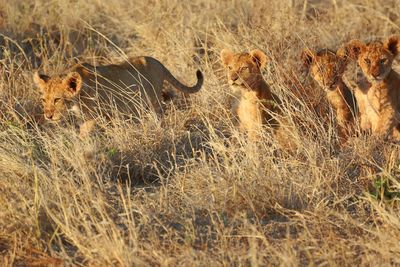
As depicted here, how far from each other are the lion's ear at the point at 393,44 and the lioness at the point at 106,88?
5.52 ft

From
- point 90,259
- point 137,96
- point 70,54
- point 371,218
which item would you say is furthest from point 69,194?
point 70,54

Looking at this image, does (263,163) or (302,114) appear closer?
(263,163)

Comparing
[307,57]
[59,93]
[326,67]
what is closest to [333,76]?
[326,67]

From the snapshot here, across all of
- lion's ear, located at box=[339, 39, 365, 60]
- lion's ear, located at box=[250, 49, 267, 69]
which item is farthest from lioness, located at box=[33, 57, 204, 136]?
lion's ear, located at box=[339, 39, 365, 60]

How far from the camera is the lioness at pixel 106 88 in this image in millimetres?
6742

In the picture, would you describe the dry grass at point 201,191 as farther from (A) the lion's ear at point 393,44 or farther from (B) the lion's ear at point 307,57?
(A) the lion's ear at point 393,44

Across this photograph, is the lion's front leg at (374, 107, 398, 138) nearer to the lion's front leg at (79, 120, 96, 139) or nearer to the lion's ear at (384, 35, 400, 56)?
the lion's ear at (384, 35, 400, 56)

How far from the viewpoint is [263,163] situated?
550 cm

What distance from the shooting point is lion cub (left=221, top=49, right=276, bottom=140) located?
21.1ft

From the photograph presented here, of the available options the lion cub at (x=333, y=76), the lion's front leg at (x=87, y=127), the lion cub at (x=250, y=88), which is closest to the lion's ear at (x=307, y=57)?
the lion cub at (x=333, y=76)

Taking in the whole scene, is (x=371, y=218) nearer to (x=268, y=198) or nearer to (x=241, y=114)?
(x=268, y=198)

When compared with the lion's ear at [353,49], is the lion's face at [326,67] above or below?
below

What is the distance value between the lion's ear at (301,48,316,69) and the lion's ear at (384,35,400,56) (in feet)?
1.94

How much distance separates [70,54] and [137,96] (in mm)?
2221
